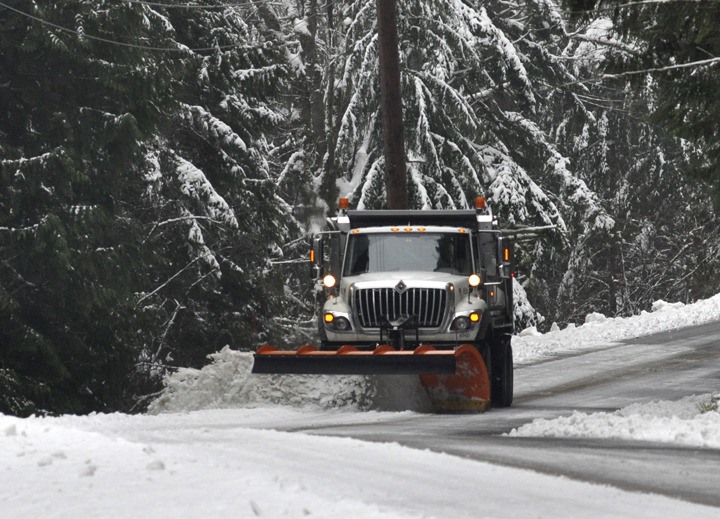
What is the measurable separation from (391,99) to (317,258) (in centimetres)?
619

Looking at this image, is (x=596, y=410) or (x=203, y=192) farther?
(x=203, y=192)

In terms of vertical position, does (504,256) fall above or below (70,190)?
below

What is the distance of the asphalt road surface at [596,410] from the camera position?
338 inches

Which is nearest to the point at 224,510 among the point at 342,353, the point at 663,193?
the point at 342,353

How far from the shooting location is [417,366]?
43.5 feet

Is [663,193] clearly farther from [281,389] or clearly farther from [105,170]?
[281,389]

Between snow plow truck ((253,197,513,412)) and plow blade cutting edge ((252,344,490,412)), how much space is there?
0.05ft

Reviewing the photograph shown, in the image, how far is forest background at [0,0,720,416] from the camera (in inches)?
750

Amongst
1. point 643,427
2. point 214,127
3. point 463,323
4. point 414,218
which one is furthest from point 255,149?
point 643,427

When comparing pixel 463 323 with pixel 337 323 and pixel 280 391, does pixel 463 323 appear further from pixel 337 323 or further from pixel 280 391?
pixel 280 391

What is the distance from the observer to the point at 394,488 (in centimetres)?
691

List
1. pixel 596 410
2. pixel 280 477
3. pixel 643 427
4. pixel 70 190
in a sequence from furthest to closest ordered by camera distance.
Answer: pixel 70 190 < pixel 596 410 < pixel 643 427 < pixel 280 477

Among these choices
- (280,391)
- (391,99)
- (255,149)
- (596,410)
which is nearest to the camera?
(596,410)

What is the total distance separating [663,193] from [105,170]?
2789 cm
